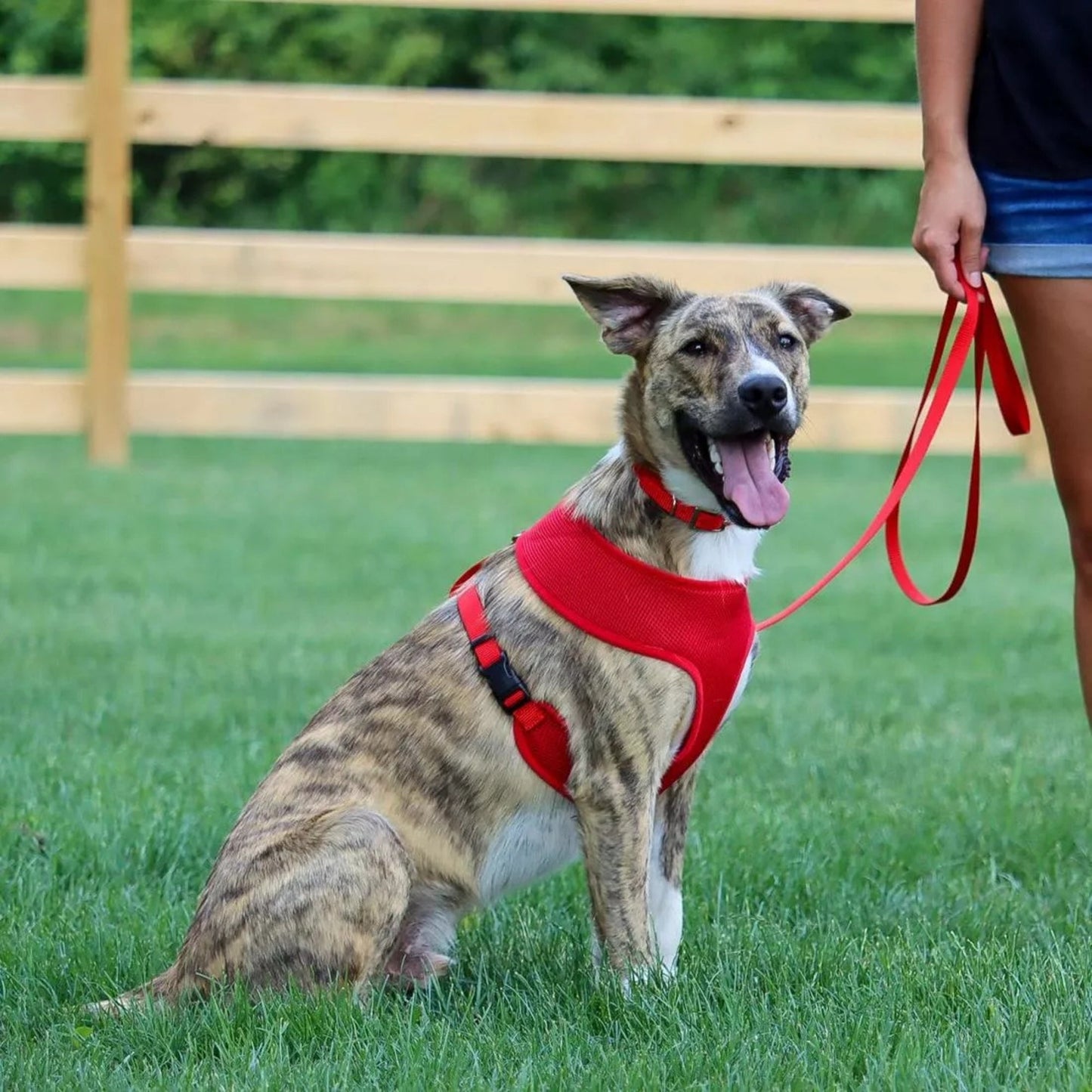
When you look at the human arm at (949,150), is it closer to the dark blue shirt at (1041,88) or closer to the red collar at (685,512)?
the dark blue shirt at (1041,88)

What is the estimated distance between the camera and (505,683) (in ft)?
10.6

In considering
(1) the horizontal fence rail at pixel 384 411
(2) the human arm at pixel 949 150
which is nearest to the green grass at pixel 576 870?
(1) the horizontal fence rail at pixel 384 411

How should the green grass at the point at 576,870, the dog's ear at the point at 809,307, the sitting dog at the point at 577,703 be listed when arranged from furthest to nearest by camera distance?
the dog's ear at the point at 809,307
the sitting dog at the point at 577,703
the green grass at the point at 576,870

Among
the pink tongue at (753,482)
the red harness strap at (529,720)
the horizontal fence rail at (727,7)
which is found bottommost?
the red harness strap at (529,720)

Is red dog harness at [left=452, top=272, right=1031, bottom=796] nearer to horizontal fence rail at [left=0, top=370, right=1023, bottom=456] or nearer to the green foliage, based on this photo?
horizontal fence rail at [left=0, top=370, right=1023, bottom=456]

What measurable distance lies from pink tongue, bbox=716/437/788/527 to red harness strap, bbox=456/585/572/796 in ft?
1.63

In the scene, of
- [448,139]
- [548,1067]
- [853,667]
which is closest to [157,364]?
[448,139]

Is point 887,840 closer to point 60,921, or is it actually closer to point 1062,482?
point 1062,482

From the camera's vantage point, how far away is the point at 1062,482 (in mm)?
3459

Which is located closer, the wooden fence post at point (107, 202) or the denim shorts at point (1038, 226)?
the denim shorts at point (1038, 226)

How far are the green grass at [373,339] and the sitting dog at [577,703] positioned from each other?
11.6 meters

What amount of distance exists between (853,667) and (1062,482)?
2731mm

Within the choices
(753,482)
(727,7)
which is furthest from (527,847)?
(727,7)

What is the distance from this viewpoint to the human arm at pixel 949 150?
10.9ft
